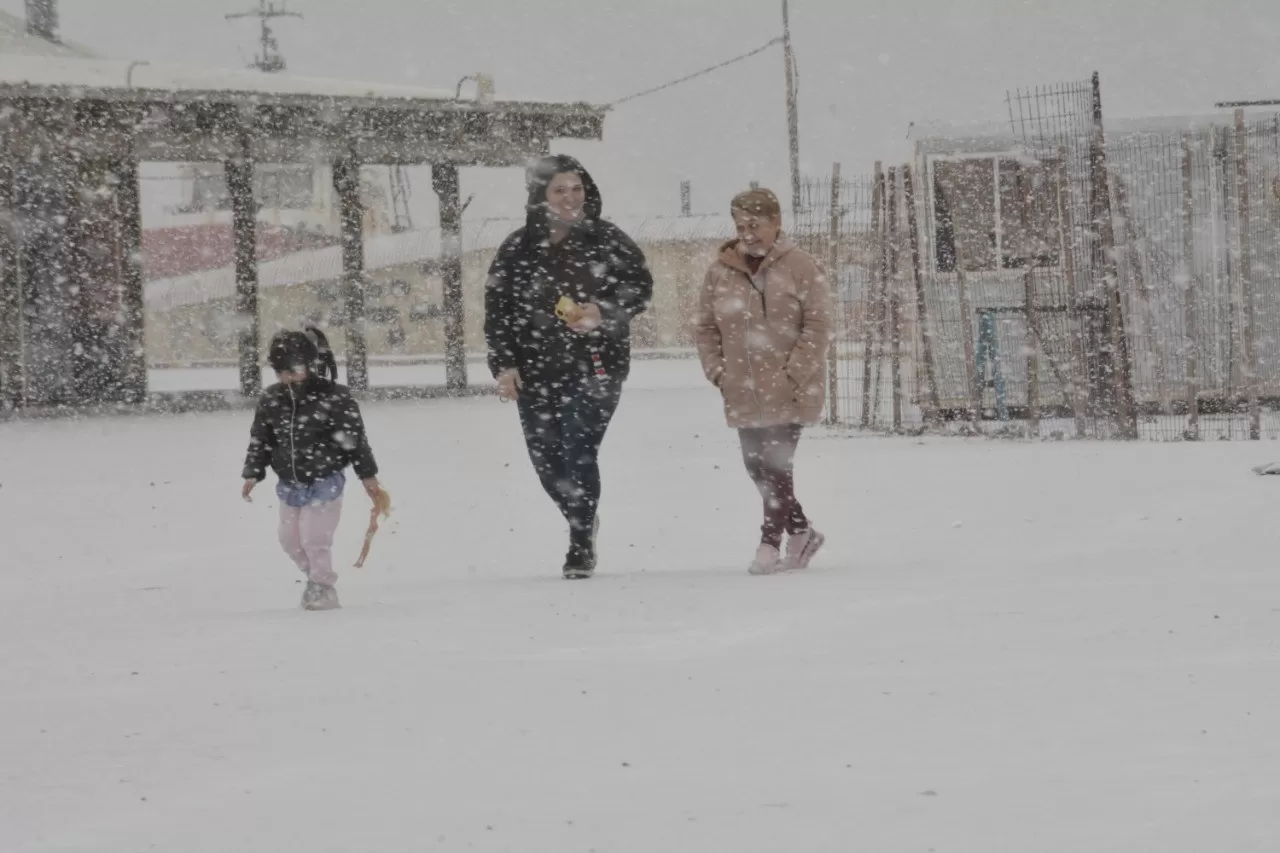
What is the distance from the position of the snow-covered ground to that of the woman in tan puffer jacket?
0.97ft

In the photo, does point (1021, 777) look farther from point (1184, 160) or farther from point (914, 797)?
point (1184, 160)

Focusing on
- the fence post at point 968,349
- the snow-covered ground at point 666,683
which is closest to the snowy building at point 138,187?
the fence post at point 968,349

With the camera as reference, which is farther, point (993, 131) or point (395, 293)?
point (395, 293)

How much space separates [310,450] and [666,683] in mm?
2165

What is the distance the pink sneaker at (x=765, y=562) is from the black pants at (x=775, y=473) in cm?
4

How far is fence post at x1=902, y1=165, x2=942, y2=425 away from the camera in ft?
47.1

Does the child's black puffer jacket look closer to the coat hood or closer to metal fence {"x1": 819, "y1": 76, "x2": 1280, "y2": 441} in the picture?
the coat hood

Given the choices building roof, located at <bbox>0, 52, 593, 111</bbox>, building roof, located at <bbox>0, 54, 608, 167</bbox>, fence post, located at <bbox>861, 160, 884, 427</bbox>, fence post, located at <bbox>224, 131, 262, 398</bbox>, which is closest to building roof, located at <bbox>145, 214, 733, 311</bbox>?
building roof, located at <bbox>0, 52, 593, 111</bbox>

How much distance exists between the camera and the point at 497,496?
11.2 metres

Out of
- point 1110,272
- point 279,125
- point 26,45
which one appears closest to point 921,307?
point 1110,272

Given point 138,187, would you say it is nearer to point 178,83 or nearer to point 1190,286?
point 178,83

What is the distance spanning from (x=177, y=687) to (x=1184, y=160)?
396 inches

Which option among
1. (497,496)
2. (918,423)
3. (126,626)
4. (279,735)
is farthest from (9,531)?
(918,423)

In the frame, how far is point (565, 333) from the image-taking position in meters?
7.45
